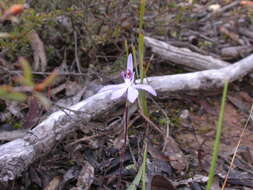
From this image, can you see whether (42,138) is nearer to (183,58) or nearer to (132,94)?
(132,94)

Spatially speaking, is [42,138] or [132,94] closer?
[132,94]

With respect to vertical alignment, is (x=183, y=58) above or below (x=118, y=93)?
below

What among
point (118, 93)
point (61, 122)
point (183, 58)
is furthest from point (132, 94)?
point (183, 58)

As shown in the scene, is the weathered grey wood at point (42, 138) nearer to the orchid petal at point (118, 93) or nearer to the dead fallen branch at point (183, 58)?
the orchid petal at point (118, 93)

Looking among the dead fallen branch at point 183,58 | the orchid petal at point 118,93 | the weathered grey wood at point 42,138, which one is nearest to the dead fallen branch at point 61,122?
the weathered grey wood at point 42,138

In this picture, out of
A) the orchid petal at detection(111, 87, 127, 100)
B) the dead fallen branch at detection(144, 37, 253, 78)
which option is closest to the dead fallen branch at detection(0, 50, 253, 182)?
the dead fallen branch at detection(144, 37, 253, 78)

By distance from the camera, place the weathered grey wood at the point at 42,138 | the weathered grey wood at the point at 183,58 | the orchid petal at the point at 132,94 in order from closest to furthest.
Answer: the orchid petal at the point at 132,94 < the weathered grey wood at the point at 42,138 < the weathered grey wood at the point at 183,58

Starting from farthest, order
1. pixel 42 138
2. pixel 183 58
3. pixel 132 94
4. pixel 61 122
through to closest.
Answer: pixel 183 58, pixel 61 122, pixel 42 138, pixel 132 94

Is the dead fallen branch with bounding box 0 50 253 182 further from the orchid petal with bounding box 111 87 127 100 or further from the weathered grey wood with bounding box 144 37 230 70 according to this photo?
the orchid petal with bounding box 111 87 127 100

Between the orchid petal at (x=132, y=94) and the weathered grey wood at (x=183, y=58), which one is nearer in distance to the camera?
the orchid petal at (x=132, y=94)
